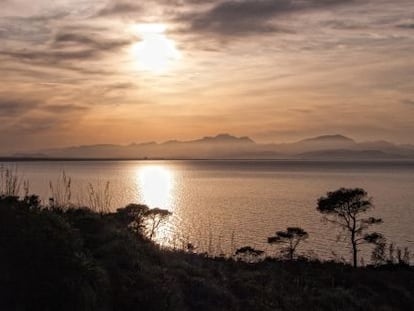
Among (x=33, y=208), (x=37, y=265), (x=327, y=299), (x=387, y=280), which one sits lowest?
(x=387, y=280)

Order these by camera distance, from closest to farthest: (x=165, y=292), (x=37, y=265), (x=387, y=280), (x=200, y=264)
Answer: (x=37, y=265), (x=165, y=292), (x=200, y=264), (x=387, y=280)

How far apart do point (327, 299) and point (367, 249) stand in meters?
41.1

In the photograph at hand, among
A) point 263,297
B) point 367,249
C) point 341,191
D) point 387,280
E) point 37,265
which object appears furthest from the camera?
point 367,249

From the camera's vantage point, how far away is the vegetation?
29.3 ft

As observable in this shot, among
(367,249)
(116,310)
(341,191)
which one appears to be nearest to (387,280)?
(116,310)

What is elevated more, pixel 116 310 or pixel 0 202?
pixel 0 202

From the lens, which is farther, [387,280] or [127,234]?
[387,280]

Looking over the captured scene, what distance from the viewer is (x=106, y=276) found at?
32.6 feet

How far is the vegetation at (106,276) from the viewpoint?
8938mm

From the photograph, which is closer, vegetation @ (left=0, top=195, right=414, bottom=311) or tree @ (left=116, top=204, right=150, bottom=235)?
vegetation @ (left=0, top=195, right=414, bottom=311)

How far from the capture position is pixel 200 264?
13.9 metres

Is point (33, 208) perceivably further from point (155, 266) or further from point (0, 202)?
point (155, 266)

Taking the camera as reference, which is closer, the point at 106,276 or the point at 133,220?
the point at 106,276

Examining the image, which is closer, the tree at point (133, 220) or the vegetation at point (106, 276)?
the vegetation at point (106, 276)
